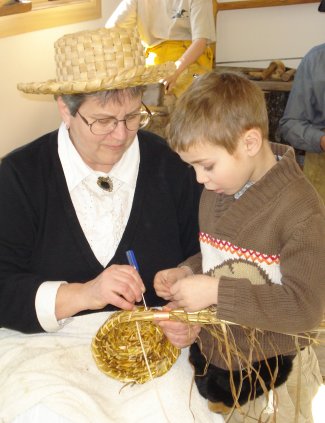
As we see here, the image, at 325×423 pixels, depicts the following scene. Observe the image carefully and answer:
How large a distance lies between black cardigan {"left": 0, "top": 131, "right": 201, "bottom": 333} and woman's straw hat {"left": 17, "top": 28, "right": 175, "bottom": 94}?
224mm

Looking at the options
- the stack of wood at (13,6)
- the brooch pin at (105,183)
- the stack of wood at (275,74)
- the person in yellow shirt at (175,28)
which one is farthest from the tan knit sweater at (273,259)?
the stack of wood at (275,74)

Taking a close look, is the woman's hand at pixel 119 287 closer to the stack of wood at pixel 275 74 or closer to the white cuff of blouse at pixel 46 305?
the white cuff of blouse at pixel 46 305

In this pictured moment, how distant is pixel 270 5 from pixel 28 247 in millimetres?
3410

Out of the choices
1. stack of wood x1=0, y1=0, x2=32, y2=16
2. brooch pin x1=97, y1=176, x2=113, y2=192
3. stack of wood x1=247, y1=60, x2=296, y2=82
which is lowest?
stack of wood x1=247, y1=60, x2=296, y2=82

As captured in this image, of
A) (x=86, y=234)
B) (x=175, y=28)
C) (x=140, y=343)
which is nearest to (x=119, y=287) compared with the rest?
(x=140, y=343)

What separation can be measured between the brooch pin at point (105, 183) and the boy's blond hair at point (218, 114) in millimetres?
267

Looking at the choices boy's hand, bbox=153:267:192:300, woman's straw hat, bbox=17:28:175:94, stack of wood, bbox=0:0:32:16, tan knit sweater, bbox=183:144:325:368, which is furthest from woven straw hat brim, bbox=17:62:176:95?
stack of wood, bbox=0:0:32:16

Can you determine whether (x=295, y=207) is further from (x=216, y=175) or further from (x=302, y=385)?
(x=302, y=385)

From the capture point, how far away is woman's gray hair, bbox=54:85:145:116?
48.5 inches

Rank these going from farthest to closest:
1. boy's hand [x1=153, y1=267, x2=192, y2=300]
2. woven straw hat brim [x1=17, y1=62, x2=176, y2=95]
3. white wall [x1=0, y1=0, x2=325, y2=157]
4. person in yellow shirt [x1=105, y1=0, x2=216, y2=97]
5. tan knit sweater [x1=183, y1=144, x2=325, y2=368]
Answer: person in yellow shirt [x1=105, y1=0, x2=216, y2=97] < white wall [x1=0, y1=0, x2=325, y2=157] < boy's hand [x1=153, y1=267, x2=192, y2=300] < woven straw hat brim [x1=17, y1=62, x2=176, y2=95] < tan knit sweater [x1=183, y1=144, x2=325, y2=368]

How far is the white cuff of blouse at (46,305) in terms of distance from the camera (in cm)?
123

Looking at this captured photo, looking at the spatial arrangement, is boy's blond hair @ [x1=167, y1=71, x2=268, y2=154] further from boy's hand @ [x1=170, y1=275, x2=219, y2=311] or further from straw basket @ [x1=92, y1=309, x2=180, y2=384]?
straw basket @ [x1=92, y1=309, x2=180, y2=384]

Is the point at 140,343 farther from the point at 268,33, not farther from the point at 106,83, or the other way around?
the point at 268,33

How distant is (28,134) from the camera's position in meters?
2.98
